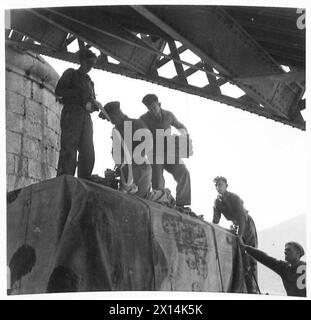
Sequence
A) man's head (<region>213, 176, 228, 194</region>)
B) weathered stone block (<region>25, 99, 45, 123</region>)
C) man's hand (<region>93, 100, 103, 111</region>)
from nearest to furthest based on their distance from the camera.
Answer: man's hand (<region>93, 100, 103, 111</region>) < man's head (<region>213, 176, 228, 194</region>) < weathered stone block (<region>25, 99, 45, 123</region>)

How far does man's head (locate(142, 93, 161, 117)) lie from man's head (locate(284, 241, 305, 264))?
2.47 metres

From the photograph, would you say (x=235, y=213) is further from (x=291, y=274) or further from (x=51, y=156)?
(x=51, y=156)

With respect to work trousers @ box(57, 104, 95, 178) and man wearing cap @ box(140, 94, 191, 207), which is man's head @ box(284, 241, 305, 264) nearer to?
man wearing cap @ box(140, 94, 191, 207)

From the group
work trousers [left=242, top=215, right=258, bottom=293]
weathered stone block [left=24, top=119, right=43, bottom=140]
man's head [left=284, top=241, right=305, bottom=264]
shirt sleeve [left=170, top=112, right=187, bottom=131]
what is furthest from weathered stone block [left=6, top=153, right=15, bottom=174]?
man's head [left=284, top=241, right=305, bottom=264]

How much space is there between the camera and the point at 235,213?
9.42 metres

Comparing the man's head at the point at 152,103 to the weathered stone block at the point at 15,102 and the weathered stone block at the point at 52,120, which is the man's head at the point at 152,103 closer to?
the weathered stone block at the point at 15,102

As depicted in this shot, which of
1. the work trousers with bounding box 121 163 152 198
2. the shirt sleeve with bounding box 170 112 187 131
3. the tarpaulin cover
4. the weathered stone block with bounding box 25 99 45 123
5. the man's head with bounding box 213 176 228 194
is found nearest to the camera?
the tarpaulin cover

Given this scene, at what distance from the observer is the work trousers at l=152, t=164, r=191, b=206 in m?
8.69

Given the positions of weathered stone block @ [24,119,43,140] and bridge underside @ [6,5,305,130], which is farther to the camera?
weathered stone block @ [24,119,43,140]

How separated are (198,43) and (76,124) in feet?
5.95

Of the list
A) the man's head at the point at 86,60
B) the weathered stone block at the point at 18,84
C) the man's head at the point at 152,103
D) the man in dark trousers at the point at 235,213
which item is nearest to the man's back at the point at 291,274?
the man in dark trousers at the point at 235,213

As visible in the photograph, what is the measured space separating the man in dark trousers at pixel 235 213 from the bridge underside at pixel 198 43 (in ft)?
4.01

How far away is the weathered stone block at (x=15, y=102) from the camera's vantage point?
30.9 feet
